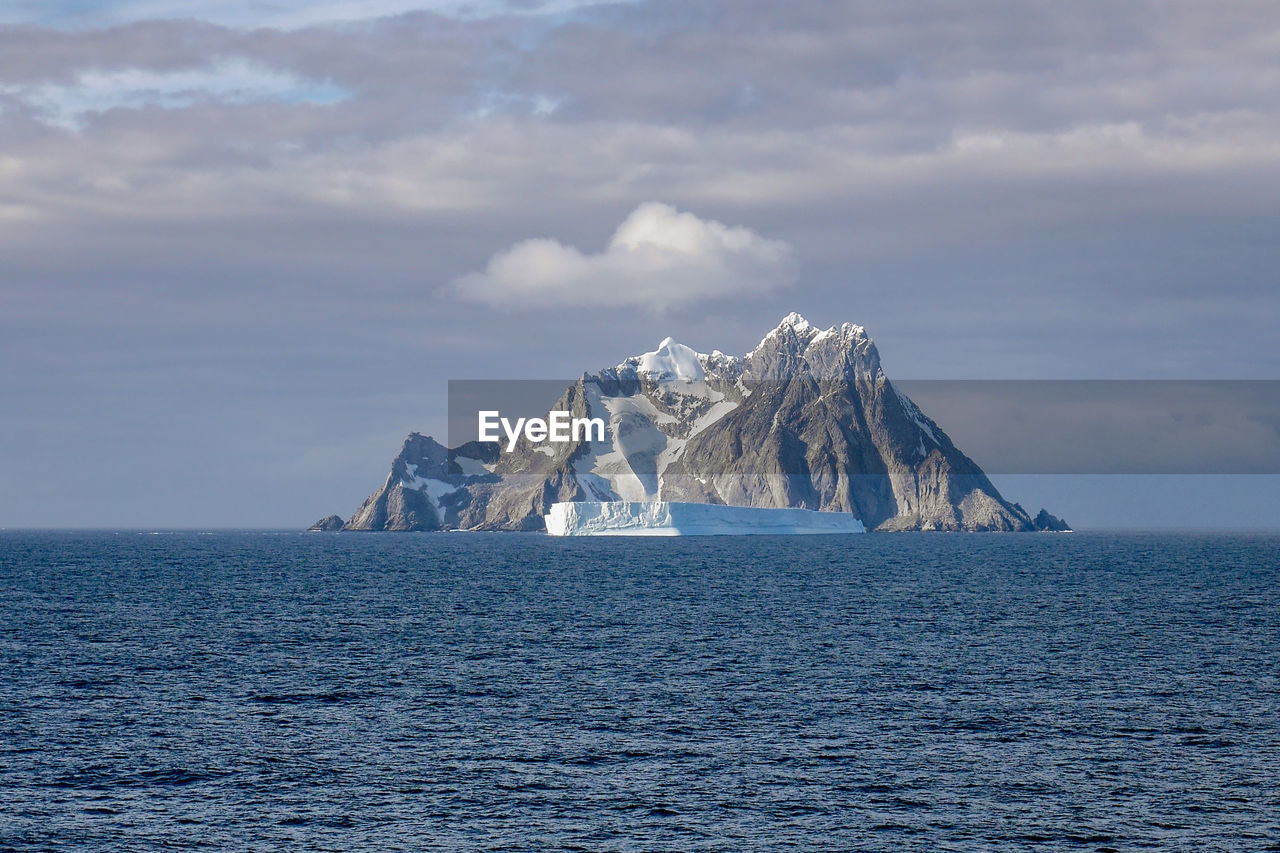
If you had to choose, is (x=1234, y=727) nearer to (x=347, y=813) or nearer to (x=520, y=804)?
(x=520, y=804)

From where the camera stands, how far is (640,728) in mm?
48219

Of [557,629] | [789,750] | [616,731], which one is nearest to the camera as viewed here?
[789,750]

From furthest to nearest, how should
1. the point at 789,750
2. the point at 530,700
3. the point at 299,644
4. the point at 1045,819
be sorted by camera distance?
1. the point at 299,644
2. the point at 530,700
3. the point at 789,750
4. the point at 1045,819

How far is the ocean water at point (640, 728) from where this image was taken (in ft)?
116

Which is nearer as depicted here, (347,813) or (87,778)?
(347,813)

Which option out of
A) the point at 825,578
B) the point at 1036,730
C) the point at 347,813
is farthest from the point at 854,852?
the point at 825,578

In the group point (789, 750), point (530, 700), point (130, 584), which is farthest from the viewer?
point (130, 584)

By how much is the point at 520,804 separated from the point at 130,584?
106043mm

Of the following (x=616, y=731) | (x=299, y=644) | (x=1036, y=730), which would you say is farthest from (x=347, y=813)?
(x=299, y=644)

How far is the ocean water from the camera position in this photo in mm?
35312

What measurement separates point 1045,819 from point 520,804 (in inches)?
588

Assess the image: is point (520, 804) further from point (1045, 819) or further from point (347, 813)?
point (1045, 819)

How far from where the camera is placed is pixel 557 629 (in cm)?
8344

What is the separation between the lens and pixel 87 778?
40062 mm
